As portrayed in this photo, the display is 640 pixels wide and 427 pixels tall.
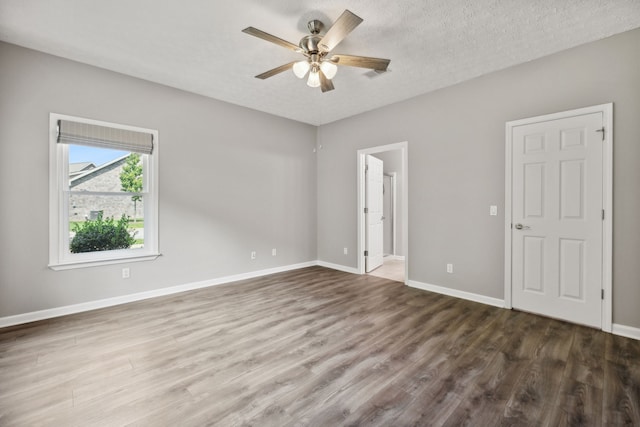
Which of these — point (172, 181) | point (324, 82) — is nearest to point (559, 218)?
point (324, 82)

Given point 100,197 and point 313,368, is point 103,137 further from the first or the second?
point 313,368

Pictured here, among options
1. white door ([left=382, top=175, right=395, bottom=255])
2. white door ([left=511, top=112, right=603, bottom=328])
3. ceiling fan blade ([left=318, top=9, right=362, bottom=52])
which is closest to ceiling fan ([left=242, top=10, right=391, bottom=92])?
ceiling fan blade ([left=318, top=9, right=362, bottom=52])

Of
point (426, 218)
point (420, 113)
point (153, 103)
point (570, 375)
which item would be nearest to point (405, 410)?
point (570, 375)

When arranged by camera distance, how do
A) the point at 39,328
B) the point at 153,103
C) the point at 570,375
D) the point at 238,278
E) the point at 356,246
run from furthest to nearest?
the point at 356,246 → the point at 238,278 → the point at 153,103 → the point at 39,328 → the point at 570,375

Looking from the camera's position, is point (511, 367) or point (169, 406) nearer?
point (169, 406)

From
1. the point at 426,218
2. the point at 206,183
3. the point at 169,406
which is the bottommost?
the point at 169,406

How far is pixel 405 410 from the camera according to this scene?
171 centimetres

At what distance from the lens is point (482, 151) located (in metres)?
3.57

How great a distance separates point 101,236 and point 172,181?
1.06m

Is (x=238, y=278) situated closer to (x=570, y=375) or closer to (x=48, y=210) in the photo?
(x=48, y=210)

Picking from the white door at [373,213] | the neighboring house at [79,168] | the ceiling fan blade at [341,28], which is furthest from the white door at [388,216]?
the neighboring house at [79,168]

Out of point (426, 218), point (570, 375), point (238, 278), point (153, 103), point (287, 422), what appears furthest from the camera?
point (238, 278)

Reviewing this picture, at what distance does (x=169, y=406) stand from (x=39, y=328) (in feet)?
7.01

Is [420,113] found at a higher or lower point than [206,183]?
higher
